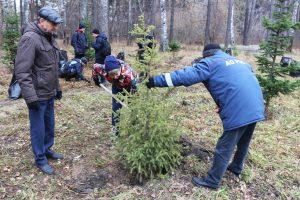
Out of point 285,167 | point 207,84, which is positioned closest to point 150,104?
point 207,84

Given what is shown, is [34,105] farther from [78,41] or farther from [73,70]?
[78,41]

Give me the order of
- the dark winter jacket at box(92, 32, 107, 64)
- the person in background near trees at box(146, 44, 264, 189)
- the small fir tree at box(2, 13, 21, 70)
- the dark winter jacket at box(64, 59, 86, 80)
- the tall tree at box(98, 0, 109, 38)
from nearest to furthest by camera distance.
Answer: the person in background near trees at box(146, 44, 264, 189) < the dark winter jacket at box(92, 32, 107, 64) < the dark winter jacket at box(64, 59, 86, 80) < the small fir tree at box(2, 13, 21, 70) < the tall tree at box(98, 0, 109, 38)

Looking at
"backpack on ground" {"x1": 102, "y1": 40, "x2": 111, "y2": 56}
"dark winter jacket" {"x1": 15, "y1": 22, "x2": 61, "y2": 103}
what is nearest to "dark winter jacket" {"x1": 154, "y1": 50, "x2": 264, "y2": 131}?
"dark winter jacket" {"x1": 15, "y1": 22, "x2": 61, "y2": 103}

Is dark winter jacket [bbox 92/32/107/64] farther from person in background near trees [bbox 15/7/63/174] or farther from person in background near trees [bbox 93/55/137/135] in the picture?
person in background near trees [bbox 15/7/63/174]

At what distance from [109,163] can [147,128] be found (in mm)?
1142

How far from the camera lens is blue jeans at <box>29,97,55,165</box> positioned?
450 centimetres

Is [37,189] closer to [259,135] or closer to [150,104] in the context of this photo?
[150,104]

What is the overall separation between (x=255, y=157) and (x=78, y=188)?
9.58 ft

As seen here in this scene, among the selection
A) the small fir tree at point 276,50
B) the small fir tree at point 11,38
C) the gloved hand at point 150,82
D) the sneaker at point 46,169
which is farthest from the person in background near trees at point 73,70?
the gloved hand at point 150,82

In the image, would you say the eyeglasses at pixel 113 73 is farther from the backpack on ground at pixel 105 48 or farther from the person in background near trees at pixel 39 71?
the backpack on ground at pixel 105 48

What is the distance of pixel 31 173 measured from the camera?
4.83m

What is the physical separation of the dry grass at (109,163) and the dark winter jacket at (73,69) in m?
2.61

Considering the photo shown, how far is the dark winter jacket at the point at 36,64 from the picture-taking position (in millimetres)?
4145

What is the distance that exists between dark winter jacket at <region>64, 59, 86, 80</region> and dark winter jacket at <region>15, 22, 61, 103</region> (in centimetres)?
589
